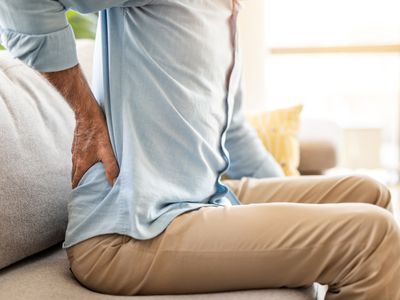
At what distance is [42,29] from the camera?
108 cm

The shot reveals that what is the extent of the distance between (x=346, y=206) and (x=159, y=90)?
0.40 metres

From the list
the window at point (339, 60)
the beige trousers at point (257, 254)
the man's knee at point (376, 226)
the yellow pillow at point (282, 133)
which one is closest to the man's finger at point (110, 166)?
the beige trousers at point (257, 254)

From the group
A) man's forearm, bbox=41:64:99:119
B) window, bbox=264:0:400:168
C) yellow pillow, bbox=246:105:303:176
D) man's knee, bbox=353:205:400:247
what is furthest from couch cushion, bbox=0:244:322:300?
window, bbox=264:0:400:168

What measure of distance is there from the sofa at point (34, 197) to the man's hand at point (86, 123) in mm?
115

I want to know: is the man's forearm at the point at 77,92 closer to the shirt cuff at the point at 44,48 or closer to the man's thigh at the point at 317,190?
the shirt cuff at the point at 44,48

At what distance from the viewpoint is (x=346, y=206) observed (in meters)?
1.12

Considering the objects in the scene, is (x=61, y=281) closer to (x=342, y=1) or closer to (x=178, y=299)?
(x=178, y=299)

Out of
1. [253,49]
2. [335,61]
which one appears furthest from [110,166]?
[335,61]

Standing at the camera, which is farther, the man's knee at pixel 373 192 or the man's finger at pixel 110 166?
the man's knee at pixel 373 192

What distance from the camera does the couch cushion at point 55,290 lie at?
109cm

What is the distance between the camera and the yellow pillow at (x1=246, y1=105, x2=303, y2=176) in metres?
1.93

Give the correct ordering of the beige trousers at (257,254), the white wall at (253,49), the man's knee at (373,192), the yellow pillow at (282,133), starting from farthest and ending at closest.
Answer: the white wall at (253,49), the yellow pillow at (282,133), the man's knee at (373,192), the beige trousers at (257,254)

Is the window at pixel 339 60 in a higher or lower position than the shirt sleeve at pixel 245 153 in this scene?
lower

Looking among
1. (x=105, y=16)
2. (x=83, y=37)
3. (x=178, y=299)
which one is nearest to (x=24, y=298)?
(x=178, y=299)
